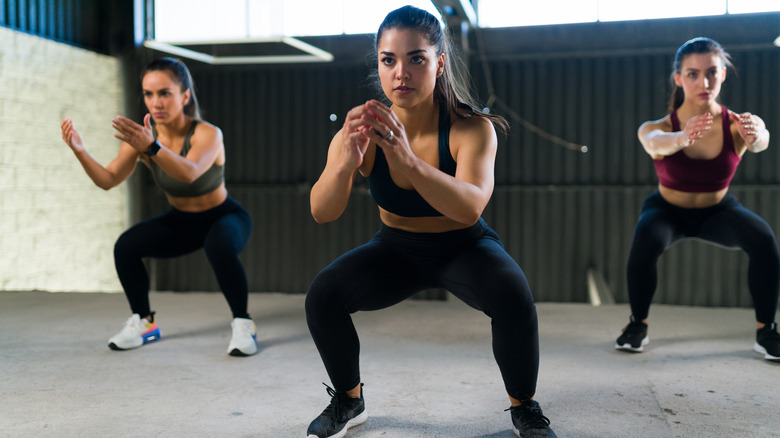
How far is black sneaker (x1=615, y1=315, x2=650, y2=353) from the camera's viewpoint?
3264mm

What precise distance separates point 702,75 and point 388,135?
204 cm

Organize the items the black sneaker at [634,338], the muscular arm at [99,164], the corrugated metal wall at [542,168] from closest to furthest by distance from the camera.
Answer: the muscular arm at [99,164] → the black sneaker at [634,338] → the corrugated metal wall at [542,168]

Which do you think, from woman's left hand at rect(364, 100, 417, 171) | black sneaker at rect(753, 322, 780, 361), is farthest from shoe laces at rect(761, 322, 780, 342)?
woman's left hand at rect(364, 100, 417, 171)

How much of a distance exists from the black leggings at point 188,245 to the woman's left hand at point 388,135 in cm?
169

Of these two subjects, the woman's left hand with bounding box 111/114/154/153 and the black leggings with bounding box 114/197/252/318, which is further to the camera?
the black leggings with bounding box 114/197/252/318

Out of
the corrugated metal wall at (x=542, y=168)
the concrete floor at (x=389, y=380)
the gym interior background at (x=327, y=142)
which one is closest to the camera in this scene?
the concrete floor at (x=389, y=380)

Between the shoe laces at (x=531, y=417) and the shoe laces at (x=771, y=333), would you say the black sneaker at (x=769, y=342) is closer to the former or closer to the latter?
the shoe laces at (x=771, y=333)

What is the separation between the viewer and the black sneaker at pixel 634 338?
3264 mm

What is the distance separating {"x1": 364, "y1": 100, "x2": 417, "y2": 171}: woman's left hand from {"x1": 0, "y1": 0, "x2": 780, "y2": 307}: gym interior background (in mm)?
3572

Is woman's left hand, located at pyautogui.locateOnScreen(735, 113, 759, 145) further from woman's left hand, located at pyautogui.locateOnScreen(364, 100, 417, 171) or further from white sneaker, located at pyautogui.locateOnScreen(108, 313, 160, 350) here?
white sneaker, located at pyautogui.locateOnScreen(108, 313, 160, 350)

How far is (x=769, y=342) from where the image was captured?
121 inches

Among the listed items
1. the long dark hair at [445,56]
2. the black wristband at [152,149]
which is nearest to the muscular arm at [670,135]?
the long dark hair at [445,56]

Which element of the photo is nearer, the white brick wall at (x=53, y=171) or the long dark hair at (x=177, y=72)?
the long dark hair at (x=177, y=72)

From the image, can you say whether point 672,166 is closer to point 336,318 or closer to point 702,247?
point 336,318
